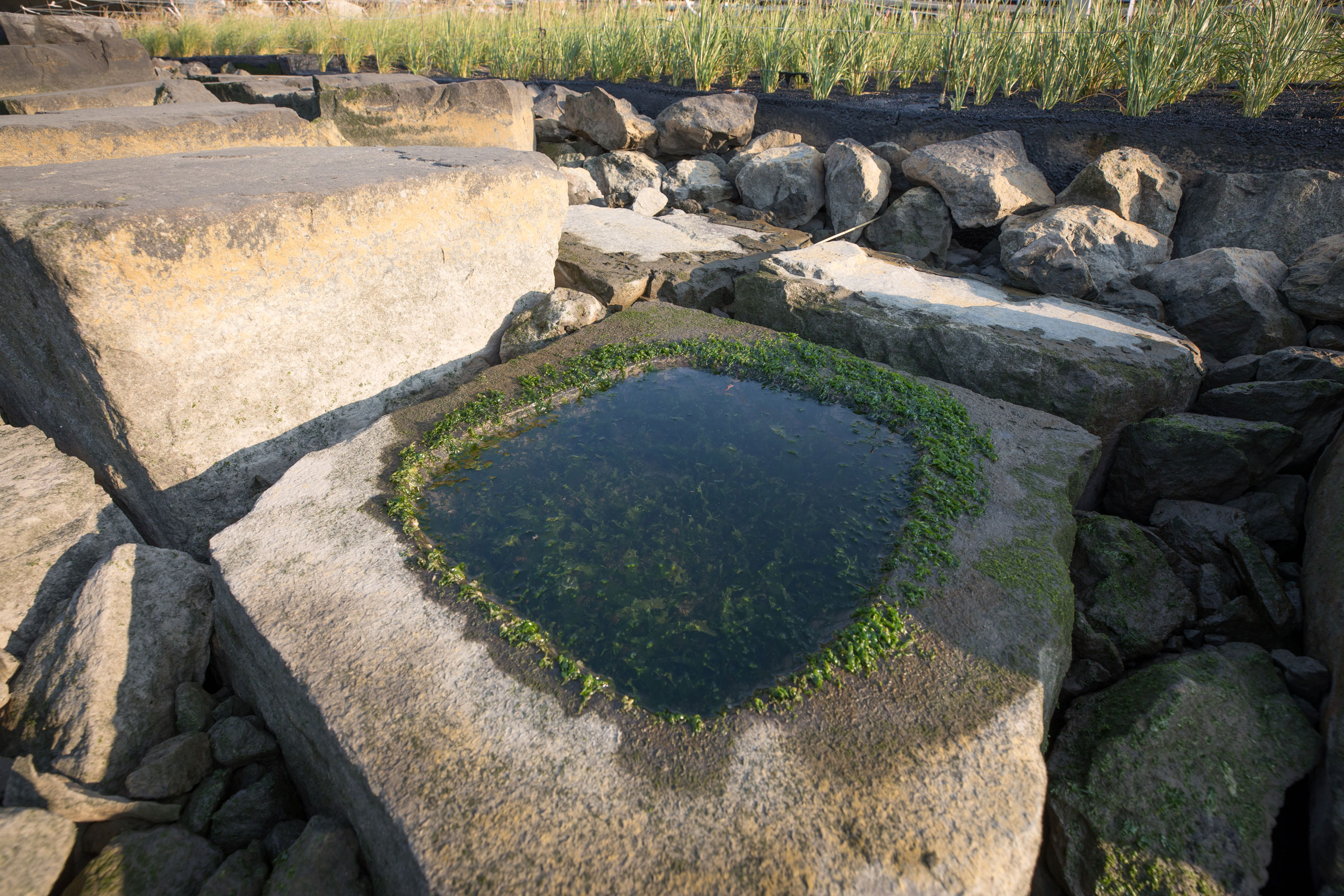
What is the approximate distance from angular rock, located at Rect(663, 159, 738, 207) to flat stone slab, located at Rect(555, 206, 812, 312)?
595 mm

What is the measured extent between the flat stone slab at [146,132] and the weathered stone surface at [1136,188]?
5.57 m

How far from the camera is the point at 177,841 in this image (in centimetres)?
195

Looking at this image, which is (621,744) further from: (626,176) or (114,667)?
(626,176)

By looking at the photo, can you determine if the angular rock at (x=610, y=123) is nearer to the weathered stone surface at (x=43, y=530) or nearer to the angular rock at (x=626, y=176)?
the angular rock at (x=626, y=176)

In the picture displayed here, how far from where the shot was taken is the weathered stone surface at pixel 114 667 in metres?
2.18

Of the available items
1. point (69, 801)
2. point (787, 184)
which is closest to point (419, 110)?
point (787, 184)

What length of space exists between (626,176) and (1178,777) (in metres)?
6.19

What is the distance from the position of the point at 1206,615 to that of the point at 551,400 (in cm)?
282

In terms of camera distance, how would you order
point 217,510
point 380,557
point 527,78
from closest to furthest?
point 380,557, point 217,510, point 527,78

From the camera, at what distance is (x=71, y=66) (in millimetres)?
6668

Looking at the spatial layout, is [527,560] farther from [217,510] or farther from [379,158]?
[379,158]

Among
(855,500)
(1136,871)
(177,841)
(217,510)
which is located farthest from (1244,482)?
(217,510)

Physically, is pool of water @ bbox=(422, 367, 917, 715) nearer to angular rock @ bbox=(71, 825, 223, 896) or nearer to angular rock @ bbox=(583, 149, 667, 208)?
angular rock @ bbox=(71, 825, 223, 896)

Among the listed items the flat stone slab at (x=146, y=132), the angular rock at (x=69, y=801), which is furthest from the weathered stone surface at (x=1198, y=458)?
the flat stone slab at (x=146, y=132)
